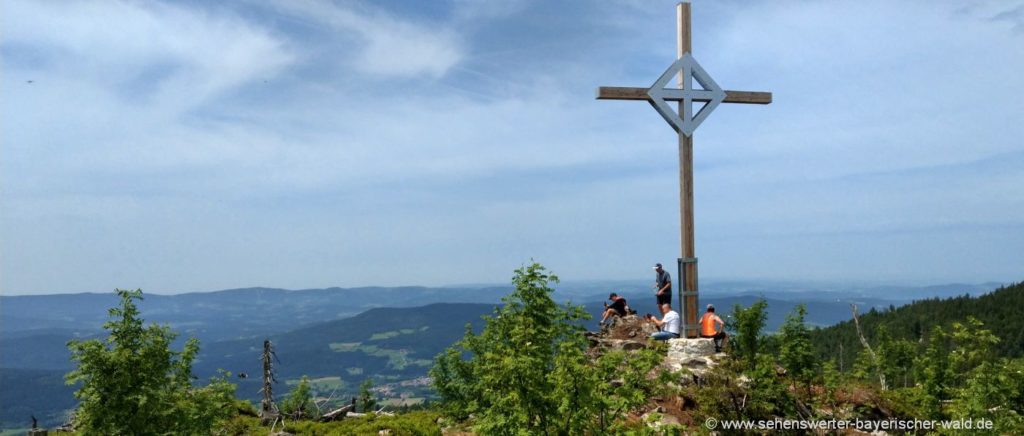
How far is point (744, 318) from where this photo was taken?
14.4 m

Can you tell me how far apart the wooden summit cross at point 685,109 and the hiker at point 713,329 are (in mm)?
696

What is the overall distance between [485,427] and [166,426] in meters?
4.72

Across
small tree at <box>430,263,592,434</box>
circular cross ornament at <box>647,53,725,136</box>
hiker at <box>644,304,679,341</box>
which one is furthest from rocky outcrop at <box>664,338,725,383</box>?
small tree at <box>430,263,592,434</box>

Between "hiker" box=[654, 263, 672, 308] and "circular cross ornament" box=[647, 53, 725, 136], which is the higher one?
"circular cross ornament" box=[647, 53, 725, 136]

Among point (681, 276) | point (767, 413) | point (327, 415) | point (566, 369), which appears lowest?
point (327, 415)

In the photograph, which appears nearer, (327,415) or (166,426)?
(166,426)

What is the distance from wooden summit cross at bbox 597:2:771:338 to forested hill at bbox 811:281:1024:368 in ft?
359

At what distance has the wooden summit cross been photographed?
1518cm

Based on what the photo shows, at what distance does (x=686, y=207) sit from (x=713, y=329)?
10.7 feet

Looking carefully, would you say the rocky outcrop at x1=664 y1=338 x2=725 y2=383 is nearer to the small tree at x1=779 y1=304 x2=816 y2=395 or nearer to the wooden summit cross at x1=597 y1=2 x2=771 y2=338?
the wooden summit cross at x1=597 y1=2 x2=771 y2=338

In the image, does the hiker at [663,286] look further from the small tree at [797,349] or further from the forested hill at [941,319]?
the forested hill at [941,319]

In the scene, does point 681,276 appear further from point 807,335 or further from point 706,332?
point 807,335

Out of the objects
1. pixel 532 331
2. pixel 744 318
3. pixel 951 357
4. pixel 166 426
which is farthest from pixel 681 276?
pixel 166 426

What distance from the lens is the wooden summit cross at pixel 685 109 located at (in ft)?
49.8
